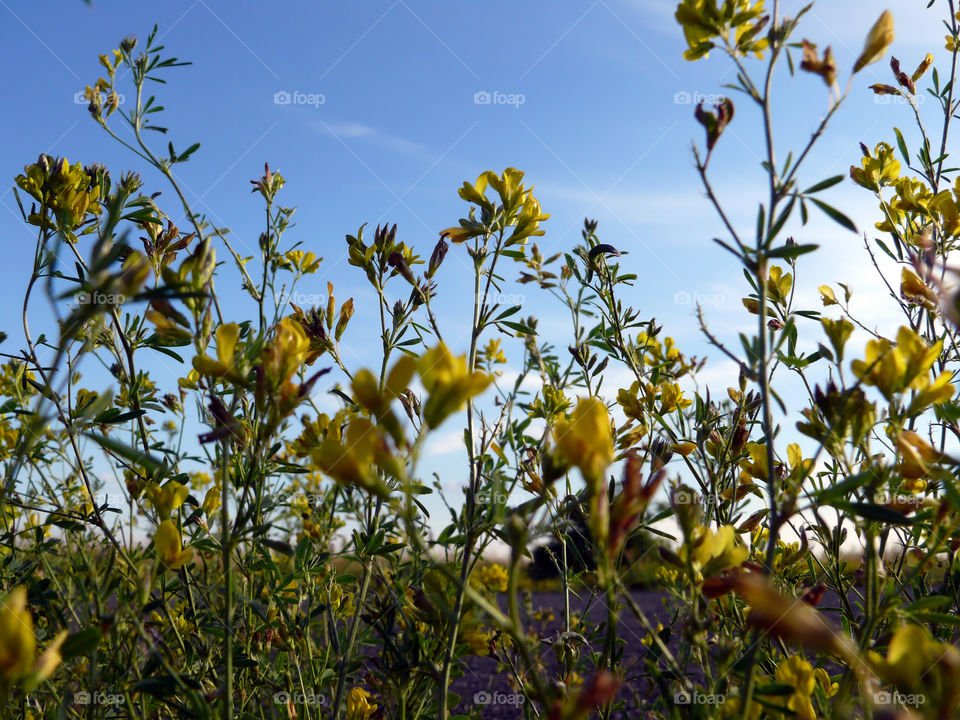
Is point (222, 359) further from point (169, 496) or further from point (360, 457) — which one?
point (169, 496)

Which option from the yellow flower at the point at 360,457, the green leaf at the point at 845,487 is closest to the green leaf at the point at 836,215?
the green leaf at the point at 845,487

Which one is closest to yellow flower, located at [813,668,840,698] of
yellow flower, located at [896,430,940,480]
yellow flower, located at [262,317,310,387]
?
yellow flower, located at [896,430,940,480]

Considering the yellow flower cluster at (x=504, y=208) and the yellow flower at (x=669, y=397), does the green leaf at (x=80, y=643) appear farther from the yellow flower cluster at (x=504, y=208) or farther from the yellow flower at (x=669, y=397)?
the yellow flower at (x=669, y=397)

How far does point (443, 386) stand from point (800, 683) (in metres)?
0.81

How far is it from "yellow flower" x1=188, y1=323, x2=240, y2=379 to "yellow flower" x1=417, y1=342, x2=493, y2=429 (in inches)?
14.8

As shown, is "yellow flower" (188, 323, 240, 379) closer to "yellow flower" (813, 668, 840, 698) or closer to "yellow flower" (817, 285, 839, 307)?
"yellow flower" (813, 668, 840, 698)

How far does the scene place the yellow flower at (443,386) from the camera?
830mm

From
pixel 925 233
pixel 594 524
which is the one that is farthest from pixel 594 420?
pixel 925 233

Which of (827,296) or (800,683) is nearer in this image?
(800,683)

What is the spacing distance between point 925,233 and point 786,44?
1344 millimetres

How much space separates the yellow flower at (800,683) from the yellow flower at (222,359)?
1044 millimetres

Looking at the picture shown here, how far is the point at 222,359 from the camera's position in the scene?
40.5 inches

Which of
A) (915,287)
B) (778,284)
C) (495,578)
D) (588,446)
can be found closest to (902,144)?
(778,284)

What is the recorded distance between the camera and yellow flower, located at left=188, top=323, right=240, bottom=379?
102 centimetres
